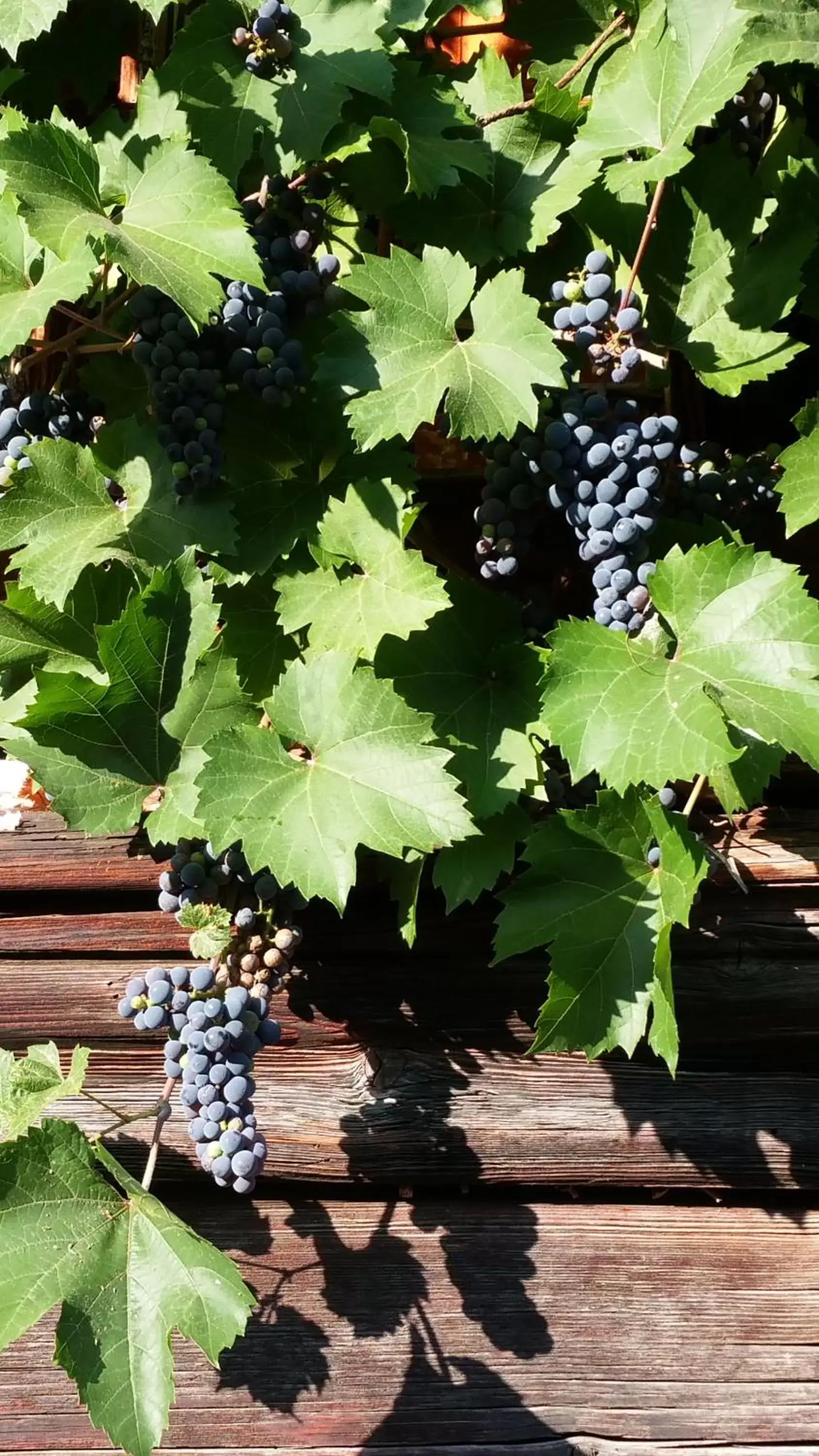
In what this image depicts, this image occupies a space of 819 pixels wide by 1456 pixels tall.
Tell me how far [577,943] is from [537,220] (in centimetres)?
87

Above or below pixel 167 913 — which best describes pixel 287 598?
above

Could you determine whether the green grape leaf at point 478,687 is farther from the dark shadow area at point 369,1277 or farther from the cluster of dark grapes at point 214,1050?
the dark shadow area at point 369,1277

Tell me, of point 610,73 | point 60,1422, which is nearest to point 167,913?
point 60,1422

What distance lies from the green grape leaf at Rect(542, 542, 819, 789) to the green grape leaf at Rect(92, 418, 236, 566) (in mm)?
432

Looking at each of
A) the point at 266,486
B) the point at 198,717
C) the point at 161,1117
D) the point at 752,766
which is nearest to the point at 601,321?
the point at 266,486

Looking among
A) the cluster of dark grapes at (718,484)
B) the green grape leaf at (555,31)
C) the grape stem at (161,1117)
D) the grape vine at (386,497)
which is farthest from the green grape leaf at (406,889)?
the green grape leaf at (555,31)

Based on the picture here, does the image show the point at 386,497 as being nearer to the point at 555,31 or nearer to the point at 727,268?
the point at 727,268

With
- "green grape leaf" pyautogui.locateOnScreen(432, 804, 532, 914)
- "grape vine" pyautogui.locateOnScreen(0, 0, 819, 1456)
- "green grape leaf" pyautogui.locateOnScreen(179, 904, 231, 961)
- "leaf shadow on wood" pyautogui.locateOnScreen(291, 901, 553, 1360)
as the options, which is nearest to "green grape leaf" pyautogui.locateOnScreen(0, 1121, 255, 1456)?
"grape vine" pyautogui.locateOnScreen(0, 0, 819, 1456)

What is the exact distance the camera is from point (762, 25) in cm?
126

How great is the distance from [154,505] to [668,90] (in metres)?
0.77

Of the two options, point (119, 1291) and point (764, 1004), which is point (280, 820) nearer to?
point (119, 1291)

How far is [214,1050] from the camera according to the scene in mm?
1344

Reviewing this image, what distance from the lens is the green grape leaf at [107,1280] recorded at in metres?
1.26

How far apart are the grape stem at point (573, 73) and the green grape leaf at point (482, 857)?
84 centimetres
